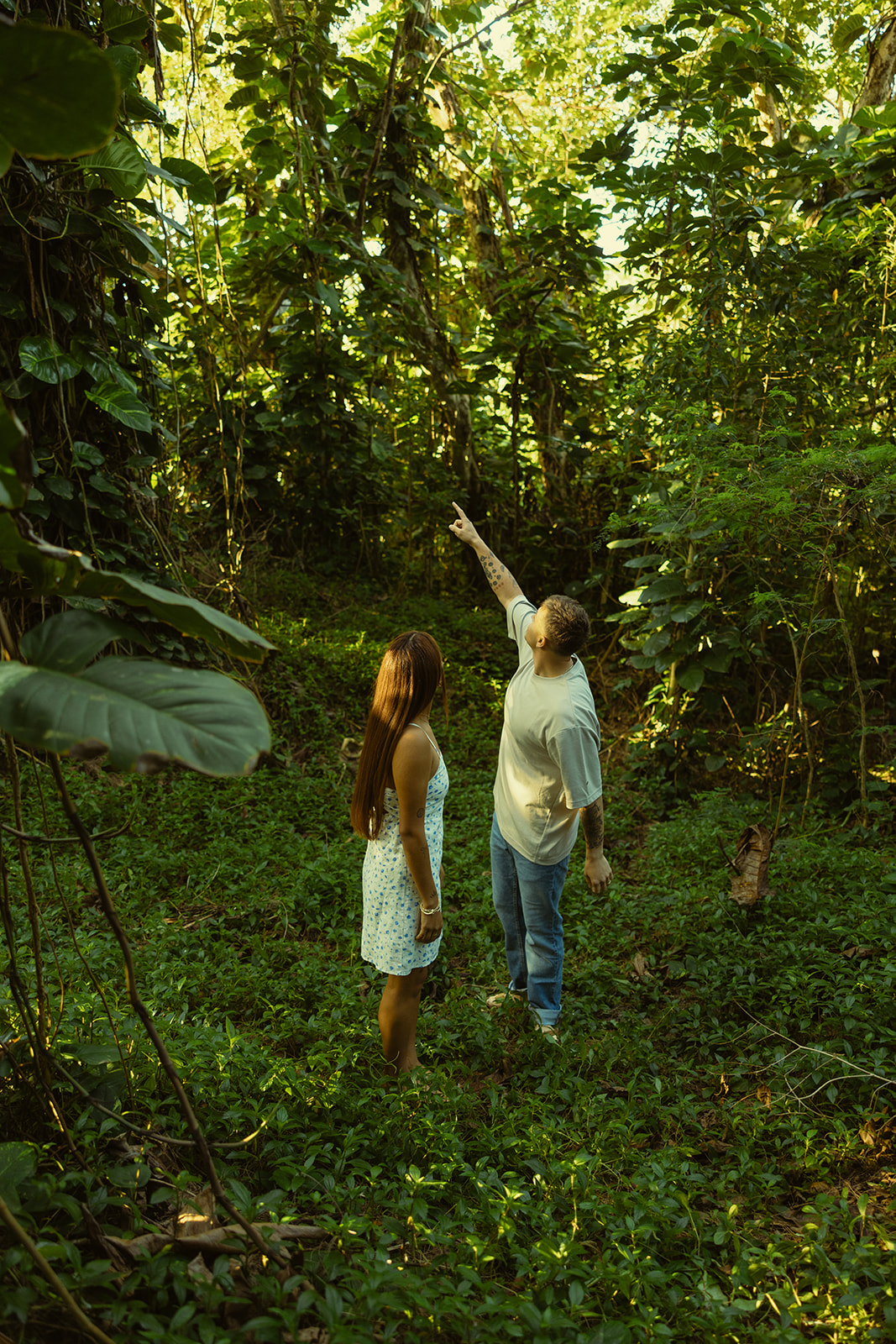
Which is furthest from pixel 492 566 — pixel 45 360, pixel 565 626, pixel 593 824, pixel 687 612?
pixel 45 360

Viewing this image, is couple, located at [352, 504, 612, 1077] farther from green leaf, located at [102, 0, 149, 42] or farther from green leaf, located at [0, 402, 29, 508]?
green leaf, located at [102, 0, 149, 42]

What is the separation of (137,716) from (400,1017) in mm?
2034

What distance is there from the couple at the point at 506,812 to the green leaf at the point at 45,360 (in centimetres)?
191

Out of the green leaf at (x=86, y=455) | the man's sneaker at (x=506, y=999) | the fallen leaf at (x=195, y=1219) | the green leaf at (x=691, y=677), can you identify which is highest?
the green leaf at (x=86, y=455)

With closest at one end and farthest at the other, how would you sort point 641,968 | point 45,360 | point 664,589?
1. point 45,360
2. point 641,968
3. point 664,589

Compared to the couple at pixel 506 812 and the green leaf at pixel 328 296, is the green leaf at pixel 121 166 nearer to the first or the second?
the couple at pixel 506 812

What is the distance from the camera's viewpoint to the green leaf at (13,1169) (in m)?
1.44

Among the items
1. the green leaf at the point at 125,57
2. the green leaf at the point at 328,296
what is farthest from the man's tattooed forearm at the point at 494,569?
the green leaf at the point at 328,296

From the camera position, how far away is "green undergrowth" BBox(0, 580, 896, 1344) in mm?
1562

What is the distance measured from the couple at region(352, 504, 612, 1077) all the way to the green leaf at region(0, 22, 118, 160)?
66.3 inches

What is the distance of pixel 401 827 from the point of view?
252cm

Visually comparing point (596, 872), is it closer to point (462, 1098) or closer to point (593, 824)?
point (593, 824)

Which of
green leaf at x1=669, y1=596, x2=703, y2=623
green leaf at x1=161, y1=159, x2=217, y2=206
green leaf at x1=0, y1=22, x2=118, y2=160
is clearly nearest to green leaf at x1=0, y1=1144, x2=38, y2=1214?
green leaf at x1=0, y1=22, x2=118, y2=160

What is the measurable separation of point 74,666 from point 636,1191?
78.8 inches
